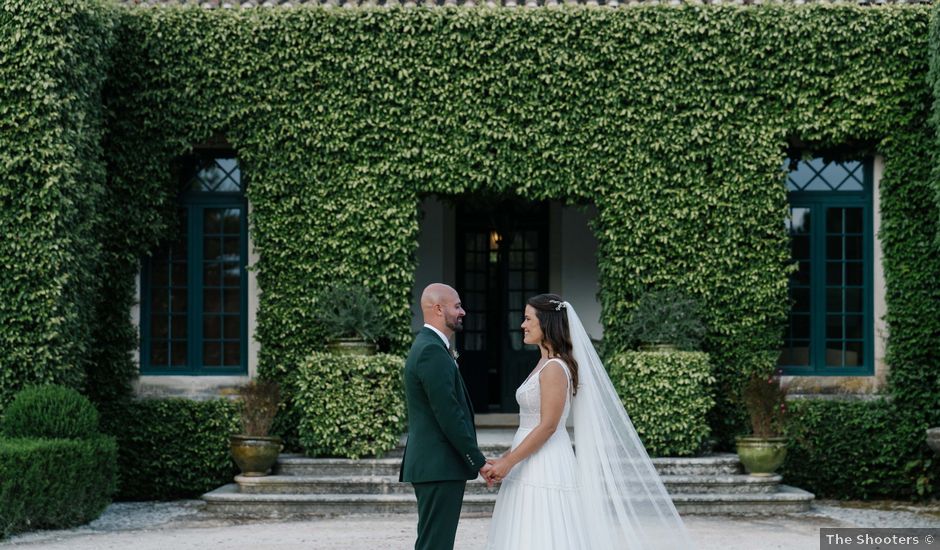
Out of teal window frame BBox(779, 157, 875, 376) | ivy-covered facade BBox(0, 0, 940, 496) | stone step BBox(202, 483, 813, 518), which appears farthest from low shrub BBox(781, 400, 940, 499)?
stone step BBox(202, 483, 813, 518)

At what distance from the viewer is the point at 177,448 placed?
12539 millimetres

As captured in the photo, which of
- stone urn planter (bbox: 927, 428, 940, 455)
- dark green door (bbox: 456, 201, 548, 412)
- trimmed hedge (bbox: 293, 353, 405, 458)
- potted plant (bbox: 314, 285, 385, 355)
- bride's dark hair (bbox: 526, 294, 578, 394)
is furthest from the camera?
dark green door (bbox: 456, 201, 548, 412)

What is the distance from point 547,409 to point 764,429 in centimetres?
580

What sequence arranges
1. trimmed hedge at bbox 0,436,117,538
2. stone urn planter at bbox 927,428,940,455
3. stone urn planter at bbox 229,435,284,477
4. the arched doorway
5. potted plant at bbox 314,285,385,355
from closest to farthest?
1. trimmed hedge at bbox 0,436,117,538
2. stone urn planter at bbox 927,428,940,455
3. stone urn planter at bbox 229,435,284,477
4. potted plant at bbox 314,285,385,355
5. the arched doorway

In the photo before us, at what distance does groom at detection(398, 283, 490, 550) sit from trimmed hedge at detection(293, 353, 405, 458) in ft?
17.4

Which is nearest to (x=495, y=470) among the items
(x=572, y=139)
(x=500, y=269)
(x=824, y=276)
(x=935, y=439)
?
(x=935, y=439)

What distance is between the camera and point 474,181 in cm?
1252

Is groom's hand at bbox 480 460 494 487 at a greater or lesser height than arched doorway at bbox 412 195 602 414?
lesser

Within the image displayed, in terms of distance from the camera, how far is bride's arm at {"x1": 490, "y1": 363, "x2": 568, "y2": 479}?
21.0 ft

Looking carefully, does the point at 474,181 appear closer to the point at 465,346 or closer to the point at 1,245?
the point at 465,346

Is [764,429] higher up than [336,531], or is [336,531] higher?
[764,429]

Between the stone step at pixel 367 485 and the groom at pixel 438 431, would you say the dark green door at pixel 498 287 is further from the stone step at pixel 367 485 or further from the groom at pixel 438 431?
the groom at pixel 438 431

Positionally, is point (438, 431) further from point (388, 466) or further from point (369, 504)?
point (388, 466)

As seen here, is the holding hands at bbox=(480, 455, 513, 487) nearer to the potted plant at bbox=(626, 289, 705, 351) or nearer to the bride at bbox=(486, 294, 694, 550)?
the bride at bbox=(486, 294, 694, 550)
